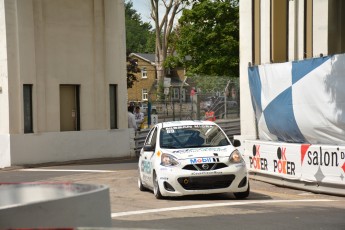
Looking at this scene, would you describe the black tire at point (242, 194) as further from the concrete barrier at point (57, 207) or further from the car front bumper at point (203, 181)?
the concrete barrier at point (57, 207)

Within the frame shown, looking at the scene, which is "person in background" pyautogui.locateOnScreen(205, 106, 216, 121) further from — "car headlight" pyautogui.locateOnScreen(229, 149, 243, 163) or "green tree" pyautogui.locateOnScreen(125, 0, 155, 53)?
"green tree" pyautogui.locateOnScreen(125, 0, 155, 53)

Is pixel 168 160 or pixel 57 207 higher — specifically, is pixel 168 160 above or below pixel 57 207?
below

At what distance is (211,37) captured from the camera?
53.9 metres

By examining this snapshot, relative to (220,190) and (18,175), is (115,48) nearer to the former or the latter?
(18,175)

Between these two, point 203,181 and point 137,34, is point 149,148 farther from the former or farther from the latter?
point 137,34

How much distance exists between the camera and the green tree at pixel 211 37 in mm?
53344

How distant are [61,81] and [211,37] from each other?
32.4 meters

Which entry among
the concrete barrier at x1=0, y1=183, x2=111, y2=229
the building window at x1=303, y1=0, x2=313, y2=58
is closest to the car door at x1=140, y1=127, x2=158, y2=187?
the building window at x1=303, y1=0, x2=313, y2=58

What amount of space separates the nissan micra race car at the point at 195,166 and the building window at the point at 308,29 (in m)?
3.87

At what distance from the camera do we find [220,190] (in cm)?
1232

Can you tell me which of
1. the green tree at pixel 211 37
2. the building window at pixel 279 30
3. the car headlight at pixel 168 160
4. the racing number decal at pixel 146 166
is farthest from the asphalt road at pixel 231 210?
the green tree at pixel 211 37

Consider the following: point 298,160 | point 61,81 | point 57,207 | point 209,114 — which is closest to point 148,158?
point 298,160

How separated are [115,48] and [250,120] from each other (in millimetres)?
7995

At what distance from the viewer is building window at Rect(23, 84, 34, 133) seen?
71.4ft
